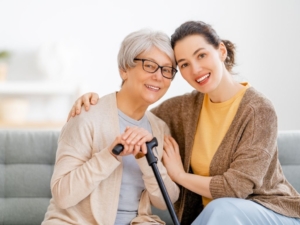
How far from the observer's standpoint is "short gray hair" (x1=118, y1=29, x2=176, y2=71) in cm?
174

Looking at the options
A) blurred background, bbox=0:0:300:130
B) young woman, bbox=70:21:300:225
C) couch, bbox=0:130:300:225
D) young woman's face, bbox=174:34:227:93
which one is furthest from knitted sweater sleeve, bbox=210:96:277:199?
blurred background, bbox=0:0:300:130

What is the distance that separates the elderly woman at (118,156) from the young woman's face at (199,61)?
0.16 feet

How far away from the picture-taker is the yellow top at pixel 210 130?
1.83 meters

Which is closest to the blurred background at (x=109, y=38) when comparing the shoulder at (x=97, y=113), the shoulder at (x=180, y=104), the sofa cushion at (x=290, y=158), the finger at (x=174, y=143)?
the sofa cushion at (x=290, y=158)

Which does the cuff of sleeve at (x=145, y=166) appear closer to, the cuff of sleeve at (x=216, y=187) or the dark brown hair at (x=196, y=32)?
the cuff of sleeve at (x=216, y=187)

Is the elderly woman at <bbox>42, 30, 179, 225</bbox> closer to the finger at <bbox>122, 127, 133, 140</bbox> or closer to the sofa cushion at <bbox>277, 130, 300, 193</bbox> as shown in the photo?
the finger at <bbox>122, 127, 133, 140</bbox>

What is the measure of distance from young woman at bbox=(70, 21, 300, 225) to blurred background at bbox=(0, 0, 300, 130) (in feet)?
6.71

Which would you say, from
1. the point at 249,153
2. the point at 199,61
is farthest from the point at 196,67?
the point at 249,153

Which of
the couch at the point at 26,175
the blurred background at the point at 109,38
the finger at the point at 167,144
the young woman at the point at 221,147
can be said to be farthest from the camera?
the blurred background at the point at 109,38

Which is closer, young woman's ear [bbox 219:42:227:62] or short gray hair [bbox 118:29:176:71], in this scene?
short gray hair [bbox 118:29:176:71]

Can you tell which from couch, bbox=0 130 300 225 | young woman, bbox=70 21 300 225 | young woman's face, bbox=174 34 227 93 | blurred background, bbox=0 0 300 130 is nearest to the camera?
young woman, bbox=70 21 300 225

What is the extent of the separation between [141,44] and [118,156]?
1.42 feet

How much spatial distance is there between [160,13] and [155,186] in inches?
98.9

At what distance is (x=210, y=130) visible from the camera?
6.17 feet
